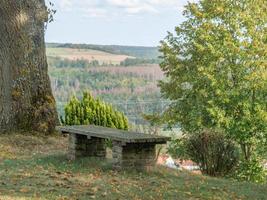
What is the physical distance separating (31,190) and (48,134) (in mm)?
6208

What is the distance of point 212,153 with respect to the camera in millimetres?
12578

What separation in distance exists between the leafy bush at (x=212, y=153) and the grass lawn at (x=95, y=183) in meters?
1.83

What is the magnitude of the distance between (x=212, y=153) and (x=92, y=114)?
3875 mm

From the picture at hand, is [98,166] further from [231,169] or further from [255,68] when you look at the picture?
[255,68]

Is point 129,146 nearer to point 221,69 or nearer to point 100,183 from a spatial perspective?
point 100,183

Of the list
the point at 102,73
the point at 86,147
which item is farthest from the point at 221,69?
the point at 102,73

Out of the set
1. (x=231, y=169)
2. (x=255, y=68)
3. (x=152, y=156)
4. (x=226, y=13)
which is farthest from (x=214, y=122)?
(x=152, y=156)

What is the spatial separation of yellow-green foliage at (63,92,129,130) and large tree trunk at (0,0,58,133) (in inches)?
33.3

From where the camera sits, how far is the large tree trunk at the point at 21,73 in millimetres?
14250

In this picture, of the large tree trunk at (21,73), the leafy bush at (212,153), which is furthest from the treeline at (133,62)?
the leafy bush at (212,153)

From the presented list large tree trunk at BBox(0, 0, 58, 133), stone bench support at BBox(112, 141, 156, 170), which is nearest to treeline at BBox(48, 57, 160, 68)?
large tree trunk at BBox(0, 0, 58, 133)

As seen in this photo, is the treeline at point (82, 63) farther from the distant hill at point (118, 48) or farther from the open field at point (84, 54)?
the distant hill at point (118, 48)

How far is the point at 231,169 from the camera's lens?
13.1 meters

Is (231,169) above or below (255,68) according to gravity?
below
